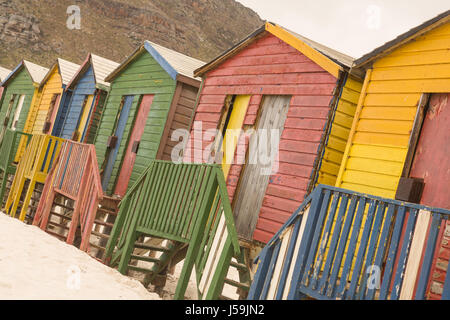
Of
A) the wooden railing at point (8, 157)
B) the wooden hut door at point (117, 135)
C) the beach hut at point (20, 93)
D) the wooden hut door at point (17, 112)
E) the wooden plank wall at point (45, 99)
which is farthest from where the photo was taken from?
the wooden hut door at point (17, 112)

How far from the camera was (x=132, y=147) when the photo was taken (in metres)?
12.5

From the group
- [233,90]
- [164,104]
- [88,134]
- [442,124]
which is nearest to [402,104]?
[442,124]

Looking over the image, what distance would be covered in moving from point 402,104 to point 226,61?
448cm

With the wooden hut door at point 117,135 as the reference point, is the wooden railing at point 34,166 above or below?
below

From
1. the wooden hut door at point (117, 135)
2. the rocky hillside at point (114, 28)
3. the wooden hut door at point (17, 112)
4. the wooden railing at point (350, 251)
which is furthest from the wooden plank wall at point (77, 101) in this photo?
the rocky hillside at point (114, 28)

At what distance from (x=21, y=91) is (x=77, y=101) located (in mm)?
7334

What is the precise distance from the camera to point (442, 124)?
6.39 meters

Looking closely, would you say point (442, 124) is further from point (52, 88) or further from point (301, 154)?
point (52, 88)

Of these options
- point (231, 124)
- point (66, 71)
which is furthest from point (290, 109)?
point (66, 71)

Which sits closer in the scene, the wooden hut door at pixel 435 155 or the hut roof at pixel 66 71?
the wooden hut door at pixel 435 155

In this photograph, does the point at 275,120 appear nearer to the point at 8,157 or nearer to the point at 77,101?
the point at 8,157

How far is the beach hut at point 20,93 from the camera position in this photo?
854 inches
